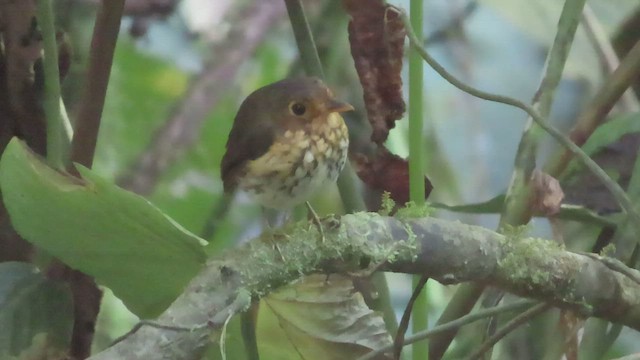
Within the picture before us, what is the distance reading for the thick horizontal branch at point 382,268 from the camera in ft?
1.77

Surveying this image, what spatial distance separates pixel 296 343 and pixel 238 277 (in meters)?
0.20

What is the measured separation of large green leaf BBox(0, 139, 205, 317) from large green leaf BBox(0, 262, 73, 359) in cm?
6

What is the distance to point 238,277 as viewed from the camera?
580mm

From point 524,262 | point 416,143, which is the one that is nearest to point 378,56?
point 416,143

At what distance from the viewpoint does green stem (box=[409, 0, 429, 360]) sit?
2.46ft

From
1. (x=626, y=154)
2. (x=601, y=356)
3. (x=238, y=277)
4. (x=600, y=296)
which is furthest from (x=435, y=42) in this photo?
(x=238, y=277)

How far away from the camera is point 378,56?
0.77 meters

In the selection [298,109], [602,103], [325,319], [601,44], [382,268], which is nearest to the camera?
[382,268]

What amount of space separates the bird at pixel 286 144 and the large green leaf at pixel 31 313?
0.57 feet

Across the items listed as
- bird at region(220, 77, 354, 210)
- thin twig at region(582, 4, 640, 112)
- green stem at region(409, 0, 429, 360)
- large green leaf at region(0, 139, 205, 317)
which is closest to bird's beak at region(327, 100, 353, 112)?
bird at region(220, 77, 354, 210)

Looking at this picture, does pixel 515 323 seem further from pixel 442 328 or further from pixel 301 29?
pixel 301 29

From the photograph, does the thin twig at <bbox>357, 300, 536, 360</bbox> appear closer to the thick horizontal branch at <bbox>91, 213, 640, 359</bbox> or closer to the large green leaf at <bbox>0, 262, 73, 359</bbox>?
the thick horizontal branch at <bbox>91, 213, 640, 359</bbox>

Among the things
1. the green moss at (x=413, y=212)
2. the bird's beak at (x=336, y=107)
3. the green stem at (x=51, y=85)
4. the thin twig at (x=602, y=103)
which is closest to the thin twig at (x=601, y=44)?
the thin twig at (x=602, y=103)

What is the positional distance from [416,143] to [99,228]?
9.7 inches
